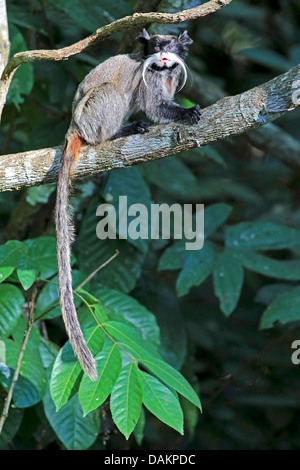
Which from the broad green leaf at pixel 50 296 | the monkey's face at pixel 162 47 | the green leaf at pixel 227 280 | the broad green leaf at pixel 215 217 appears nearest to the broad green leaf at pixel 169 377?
the broad green leaf at pixel 50 296

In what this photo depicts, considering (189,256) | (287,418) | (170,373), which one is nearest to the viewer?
(170,373)

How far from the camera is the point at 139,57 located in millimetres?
2922

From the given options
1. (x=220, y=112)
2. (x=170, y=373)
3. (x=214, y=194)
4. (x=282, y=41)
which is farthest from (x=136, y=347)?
(x=282, y=41)

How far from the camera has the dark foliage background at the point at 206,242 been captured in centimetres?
317

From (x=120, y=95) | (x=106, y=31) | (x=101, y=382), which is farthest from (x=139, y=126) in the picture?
(x=101, y=382)

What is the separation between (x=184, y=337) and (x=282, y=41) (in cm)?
369

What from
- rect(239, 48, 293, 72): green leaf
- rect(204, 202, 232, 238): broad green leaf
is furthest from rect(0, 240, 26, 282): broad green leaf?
rect(239, 48, 293, 72): green leaf

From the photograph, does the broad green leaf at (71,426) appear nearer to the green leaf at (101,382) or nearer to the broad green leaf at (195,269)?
the green leaf at (101,382)

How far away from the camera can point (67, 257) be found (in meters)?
2.26

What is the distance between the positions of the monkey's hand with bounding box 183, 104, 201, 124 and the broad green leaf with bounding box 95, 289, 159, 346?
93 centimetres

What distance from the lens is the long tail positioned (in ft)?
6.31

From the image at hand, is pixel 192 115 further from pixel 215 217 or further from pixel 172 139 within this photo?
pixel 215 217

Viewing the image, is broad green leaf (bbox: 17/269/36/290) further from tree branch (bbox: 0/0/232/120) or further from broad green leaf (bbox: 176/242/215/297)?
broad green leaf (bbox: 176/242/215/297)

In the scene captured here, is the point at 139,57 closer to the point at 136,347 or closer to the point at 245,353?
the point at 136,347
